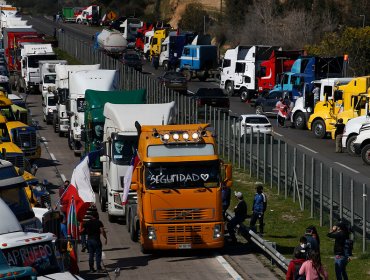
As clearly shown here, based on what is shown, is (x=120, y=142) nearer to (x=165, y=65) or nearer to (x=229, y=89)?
(x=229, y=89)

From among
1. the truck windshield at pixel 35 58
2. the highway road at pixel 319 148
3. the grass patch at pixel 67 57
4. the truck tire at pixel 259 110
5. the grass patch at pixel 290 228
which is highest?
the truck windshield at pixel 35 58

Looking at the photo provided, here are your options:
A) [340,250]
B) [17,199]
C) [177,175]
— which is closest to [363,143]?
[177,175]

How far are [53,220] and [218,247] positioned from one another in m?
5.25

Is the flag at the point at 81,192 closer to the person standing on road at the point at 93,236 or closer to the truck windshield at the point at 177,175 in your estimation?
the person standing on road at the point at 93,236

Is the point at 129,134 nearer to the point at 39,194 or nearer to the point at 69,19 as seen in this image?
the point at 39,194

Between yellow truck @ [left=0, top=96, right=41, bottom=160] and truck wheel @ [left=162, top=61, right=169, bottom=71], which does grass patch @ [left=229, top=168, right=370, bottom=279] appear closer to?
yellow truck @ [left=0, top=96, right=41, bottom=160]

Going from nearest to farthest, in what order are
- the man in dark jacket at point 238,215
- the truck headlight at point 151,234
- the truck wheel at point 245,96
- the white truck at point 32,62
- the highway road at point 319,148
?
the truck headlight at point 151,234, the man in dark jacket at point 238,215, the highway road at point 319,148, the white truck at point 32,62, the truck wheel at point 245,96

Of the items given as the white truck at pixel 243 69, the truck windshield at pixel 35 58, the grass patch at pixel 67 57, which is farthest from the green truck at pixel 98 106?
the grass patch at pixel 67 57

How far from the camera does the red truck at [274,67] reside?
67812 mm

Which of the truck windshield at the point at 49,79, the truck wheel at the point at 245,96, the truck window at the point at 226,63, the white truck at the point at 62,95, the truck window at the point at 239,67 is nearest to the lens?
the white truck at the point at 62,95

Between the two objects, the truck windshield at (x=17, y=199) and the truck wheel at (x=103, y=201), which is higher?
the truck windshield at (x=17, y=199)

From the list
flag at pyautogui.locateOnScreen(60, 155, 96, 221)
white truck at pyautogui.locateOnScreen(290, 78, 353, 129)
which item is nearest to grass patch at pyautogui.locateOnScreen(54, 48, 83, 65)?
white truck at pyautogui.locateOnScreen(290, 78, 353, 129)

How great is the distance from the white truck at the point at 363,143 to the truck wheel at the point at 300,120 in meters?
10.5

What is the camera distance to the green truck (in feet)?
129
